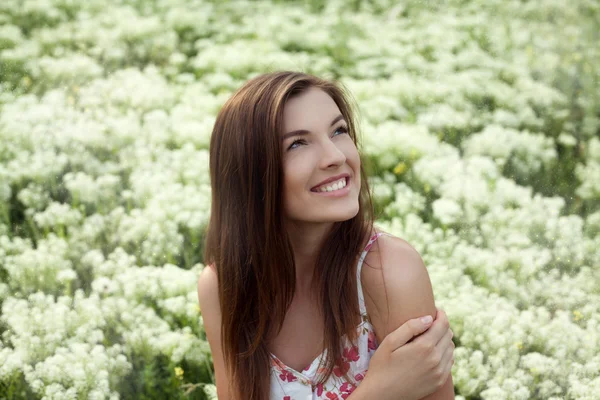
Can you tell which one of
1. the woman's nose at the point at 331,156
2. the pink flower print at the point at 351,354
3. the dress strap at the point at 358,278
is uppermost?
the woman's nose at the point at 331,156

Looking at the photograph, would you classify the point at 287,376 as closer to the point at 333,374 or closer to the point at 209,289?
the point at 333,374

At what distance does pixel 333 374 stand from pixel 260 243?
1.50 ft

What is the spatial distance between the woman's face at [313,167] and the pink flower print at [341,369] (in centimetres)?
46

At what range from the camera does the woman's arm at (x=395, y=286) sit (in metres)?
2.08

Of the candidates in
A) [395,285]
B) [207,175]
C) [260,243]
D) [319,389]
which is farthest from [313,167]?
[207,175]

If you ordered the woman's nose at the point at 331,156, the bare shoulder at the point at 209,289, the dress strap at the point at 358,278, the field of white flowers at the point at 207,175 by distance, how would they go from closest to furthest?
the woman's nose at the point at 331,156, the dress strap at the point at 358,278, the bare shoulder at the point at 209,289, the field of white flowers at the point at 207,175

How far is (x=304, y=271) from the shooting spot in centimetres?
231

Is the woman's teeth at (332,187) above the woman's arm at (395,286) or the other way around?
above

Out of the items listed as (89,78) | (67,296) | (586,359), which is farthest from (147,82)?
(586,359)

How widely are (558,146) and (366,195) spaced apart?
2642mm

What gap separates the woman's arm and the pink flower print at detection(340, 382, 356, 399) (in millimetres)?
201

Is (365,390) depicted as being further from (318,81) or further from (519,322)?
(519,322)

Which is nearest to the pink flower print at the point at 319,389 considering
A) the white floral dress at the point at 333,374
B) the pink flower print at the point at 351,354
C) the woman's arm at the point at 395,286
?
the white floral dress at the point at 333,374

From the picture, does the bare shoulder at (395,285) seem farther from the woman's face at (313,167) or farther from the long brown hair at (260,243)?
the woman's face at (313,167)
